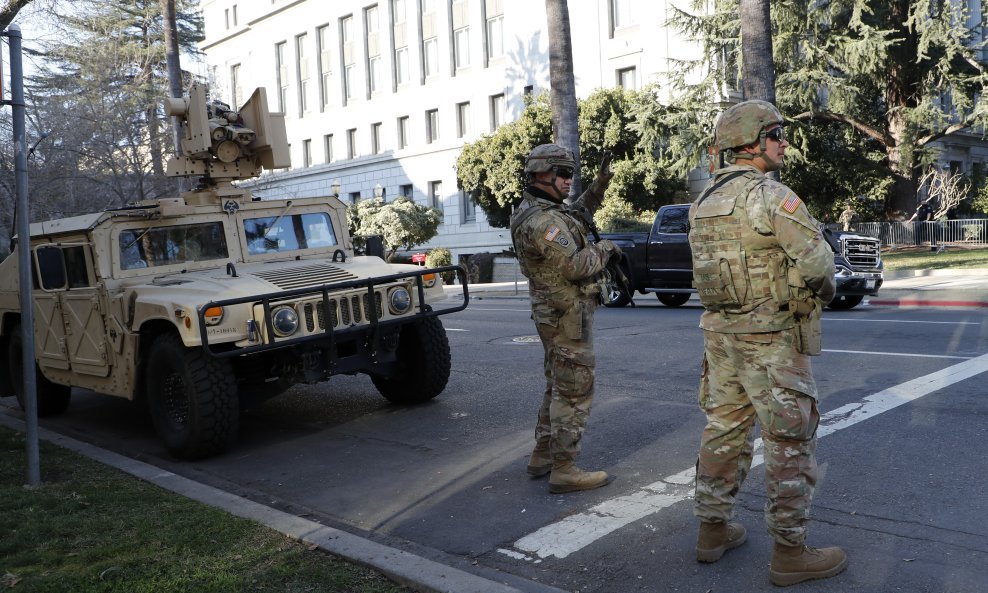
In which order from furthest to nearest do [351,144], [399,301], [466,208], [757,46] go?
[351,144]
[466,208]
[757,46]
[399,301]

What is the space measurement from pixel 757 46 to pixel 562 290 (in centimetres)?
1229

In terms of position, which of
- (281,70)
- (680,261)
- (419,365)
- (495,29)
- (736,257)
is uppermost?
(281,70)

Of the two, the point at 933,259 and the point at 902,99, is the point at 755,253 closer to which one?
the point at 933,259

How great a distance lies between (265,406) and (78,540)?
3974 mm

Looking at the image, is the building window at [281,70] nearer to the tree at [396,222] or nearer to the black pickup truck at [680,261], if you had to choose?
the tree at [396,222]

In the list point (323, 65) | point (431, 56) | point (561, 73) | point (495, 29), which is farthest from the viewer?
point (323, 65)

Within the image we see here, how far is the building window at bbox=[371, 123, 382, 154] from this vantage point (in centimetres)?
4681

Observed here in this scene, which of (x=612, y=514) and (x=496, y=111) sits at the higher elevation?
(x=496, y=111)

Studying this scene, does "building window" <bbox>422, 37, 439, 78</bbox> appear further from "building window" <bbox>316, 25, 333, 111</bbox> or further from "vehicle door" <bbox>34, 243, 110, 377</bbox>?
"vehicle door" <bbox>34, 243, 110, 377</bbox>

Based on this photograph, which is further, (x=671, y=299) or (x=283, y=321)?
(x=671, y=299)

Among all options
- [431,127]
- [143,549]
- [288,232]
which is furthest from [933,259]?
[431,127]

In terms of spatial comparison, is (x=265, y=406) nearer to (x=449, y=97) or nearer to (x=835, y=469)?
(x=835, y=469)

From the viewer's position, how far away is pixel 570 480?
504 cm

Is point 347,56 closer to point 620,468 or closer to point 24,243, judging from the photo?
point 24,243
